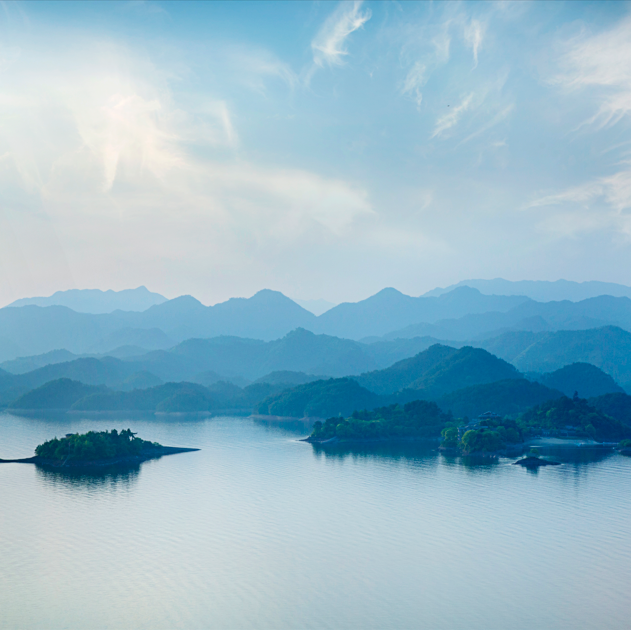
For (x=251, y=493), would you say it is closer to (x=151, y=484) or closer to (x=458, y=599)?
(x=151, y=484)

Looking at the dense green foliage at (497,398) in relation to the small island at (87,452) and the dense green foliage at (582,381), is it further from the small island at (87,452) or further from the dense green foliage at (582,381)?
the small island at (87,452)

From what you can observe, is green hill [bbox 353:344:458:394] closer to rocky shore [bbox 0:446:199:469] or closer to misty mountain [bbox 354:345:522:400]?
misty mountain [bbox 354:345:522:400]

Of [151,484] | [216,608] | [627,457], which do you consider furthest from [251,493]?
[627,457]

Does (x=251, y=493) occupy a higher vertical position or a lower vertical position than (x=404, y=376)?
lower

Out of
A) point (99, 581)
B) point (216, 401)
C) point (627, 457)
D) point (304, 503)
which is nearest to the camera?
point (99, 581)

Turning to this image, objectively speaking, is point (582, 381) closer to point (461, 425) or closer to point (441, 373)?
point (441, 373)

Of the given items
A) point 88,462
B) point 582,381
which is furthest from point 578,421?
point 88,462
